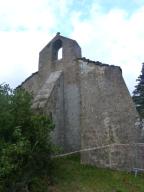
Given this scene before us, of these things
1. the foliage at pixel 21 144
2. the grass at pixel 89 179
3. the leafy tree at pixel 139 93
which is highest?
the leafy tree at pixel 139 93

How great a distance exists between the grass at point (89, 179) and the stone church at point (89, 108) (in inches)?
31.4

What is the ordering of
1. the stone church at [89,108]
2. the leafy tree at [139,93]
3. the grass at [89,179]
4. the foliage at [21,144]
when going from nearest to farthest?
the foliage at [21,144] < the grass at [89,179] < the stone church at [89,108] < the leafy tree at [139,93]

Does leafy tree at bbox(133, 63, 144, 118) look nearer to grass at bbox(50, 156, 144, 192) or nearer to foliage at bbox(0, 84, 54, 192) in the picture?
grass at bbox(50, 156, 144, 192)

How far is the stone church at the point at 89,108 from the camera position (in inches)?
725

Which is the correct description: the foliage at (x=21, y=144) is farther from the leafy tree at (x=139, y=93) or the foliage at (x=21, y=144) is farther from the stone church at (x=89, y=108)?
the leafy tree at (x=139, y=93)

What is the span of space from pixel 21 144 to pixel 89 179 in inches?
147

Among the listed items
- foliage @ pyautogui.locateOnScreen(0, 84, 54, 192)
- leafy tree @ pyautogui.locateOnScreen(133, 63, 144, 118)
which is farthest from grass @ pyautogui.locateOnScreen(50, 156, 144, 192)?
leafy tree @ pyautogui.locateOnScreen(133, 63, 144, 118)

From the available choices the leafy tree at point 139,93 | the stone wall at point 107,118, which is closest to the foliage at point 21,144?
the stone wall at point 107,118

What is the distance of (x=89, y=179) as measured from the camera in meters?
16.1

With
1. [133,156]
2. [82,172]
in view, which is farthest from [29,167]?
[133,156]

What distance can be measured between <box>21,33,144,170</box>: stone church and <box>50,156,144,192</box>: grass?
80 centimetres

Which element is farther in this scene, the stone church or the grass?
the stone church

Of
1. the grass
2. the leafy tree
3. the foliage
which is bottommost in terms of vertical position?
the grass

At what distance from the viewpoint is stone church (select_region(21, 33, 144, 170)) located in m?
18.4
